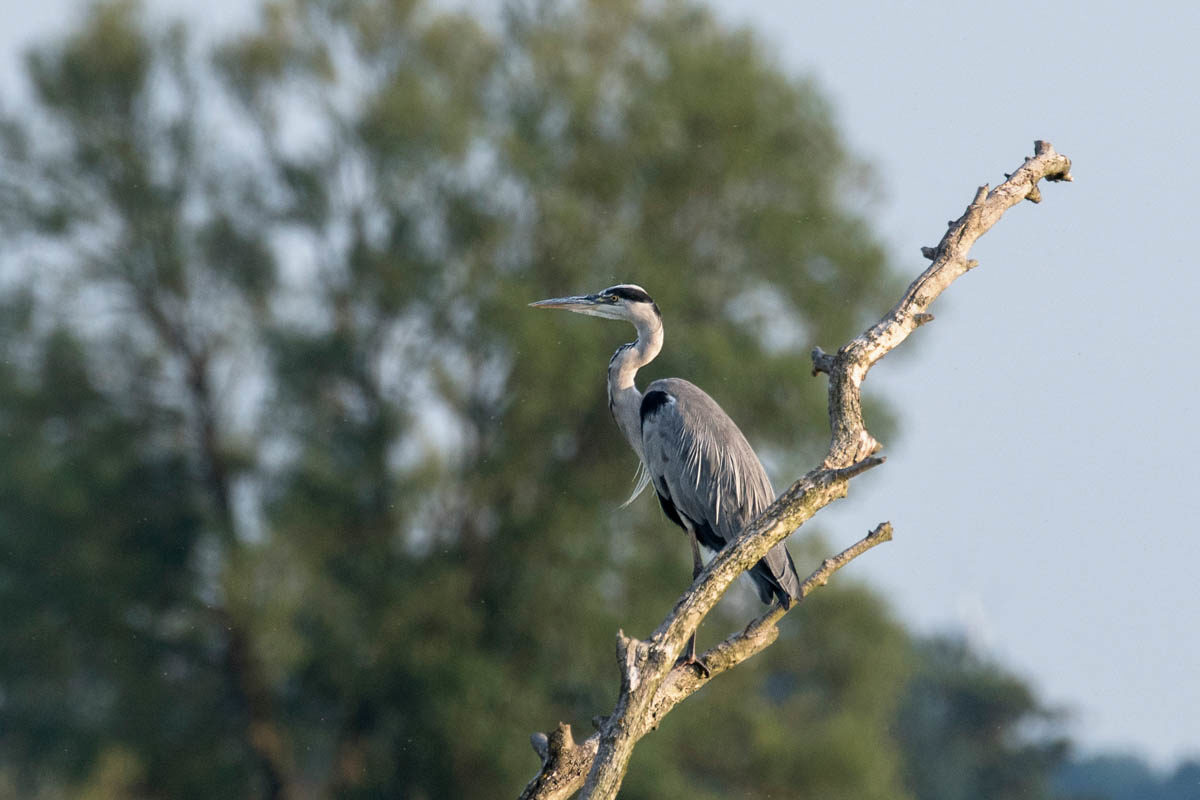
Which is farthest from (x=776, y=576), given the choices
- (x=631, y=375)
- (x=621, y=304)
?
(x=621, y=304)

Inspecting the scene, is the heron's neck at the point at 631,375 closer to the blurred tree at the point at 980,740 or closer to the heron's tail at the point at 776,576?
the heron's tail at the point at 776,576

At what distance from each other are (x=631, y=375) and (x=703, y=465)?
60cm

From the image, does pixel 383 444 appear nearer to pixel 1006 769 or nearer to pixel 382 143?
pixel 382 143

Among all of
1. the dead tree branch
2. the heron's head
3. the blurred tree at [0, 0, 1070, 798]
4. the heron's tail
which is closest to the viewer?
the dead tree branch

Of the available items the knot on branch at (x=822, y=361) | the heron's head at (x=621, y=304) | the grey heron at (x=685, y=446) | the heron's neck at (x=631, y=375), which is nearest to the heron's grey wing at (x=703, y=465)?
Result: the grey heron at (x=685, y=446)

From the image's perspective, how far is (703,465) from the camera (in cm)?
658

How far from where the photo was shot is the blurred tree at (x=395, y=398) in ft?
49.6

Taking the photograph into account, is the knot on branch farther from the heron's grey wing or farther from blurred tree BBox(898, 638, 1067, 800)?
blurred tree BBox(898, 638, 1067, 800)

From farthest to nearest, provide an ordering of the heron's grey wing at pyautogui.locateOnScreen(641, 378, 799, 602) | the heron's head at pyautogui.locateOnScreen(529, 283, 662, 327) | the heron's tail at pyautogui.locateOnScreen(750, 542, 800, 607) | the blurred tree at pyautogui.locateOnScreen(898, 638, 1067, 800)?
1. the blurred tree at pyautogui.locateOnScreen(898, 638, 1067, 800)
2. the heron's head at pyautogui.locateOnScreen(529, 283, 662, 327)
3. the heron's grey wing at pyautogui.locateOnScreen(641, 378, 799, 602)
4. the heron's tail at pyautogui.locateOnScreen(750, 542, 800, 607)

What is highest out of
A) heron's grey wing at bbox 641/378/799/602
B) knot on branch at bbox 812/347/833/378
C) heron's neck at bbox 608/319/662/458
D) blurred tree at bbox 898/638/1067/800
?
blurred tree at bbox 898/638/1067/800

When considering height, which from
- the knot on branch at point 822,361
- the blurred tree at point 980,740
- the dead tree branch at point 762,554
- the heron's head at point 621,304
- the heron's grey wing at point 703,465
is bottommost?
the dead tree branch at point 762,554

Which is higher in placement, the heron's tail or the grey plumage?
the grey plumage

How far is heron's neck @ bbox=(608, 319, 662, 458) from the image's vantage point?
22.0ft

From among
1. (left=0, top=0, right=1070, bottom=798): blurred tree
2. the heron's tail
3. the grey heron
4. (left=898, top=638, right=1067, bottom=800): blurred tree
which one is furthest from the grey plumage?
(left=898, top=638, right=1067, bottom=800): blurred tree
